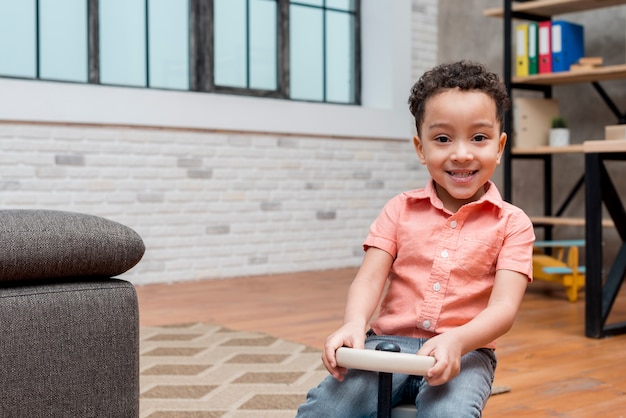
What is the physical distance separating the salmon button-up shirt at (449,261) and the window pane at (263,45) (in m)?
3.22

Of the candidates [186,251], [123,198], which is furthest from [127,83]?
[186,251]

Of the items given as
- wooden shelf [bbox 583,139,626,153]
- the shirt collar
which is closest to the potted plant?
wooden shelf [bbox 583,139,626,153]

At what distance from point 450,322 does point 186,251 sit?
2.95 metres

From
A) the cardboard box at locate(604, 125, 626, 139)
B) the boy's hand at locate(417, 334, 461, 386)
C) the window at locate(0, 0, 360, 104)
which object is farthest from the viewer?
the window at locate(0, 0, 360, 104)

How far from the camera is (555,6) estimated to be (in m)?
3.80

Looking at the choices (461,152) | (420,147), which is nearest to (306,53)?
(420,147)

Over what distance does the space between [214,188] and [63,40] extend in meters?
0.99

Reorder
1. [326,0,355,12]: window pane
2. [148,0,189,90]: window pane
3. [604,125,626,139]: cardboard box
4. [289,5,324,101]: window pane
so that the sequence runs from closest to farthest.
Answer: [604,125,626,139]: cardboard box
[148,0,189,90]: window pane
[289,5,324,101]: window pane
[326,0,355,12]: window pane

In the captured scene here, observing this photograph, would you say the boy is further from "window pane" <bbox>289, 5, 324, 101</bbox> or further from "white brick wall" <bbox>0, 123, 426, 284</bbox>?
"window pane" <bbox>289, 5, 324, 101</bbox>

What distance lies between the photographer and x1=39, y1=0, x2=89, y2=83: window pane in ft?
12.0

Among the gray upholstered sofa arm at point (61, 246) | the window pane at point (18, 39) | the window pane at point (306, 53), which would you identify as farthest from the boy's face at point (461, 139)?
the window pane at point (306, 53)

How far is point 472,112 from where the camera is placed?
1167 millimetres

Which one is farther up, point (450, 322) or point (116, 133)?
point (116, 133)

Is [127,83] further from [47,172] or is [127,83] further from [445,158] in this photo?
[445,158]
